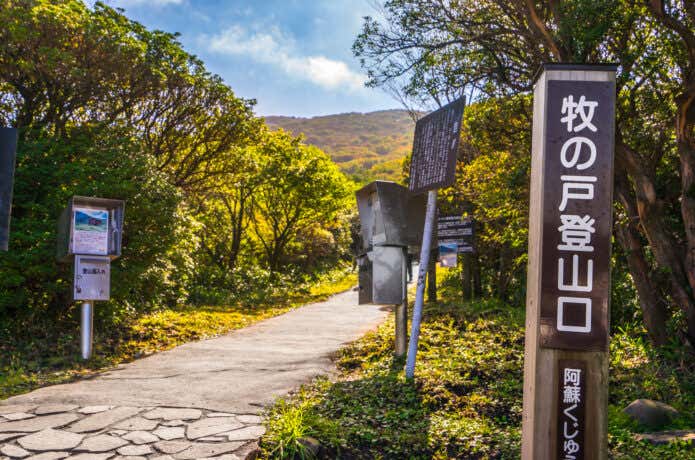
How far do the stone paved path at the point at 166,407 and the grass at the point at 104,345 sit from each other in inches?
22.6

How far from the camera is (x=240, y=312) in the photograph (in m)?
15.3

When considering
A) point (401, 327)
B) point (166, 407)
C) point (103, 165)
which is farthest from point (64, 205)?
point (401, 327)

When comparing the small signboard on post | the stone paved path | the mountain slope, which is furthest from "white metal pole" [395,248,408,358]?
the mountain slope

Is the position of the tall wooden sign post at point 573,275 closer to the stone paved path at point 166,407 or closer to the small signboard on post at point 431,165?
the stone paved path at point 166,407

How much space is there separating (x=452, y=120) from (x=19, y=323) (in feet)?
25.6

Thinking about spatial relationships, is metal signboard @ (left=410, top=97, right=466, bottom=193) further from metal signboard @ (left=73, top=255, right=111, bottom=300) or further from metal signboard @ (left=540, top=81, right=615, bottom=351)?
metal signboard @ (left=73, top=255, right=111, bottom=300)

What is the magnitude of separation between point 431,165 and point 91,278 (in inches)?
210

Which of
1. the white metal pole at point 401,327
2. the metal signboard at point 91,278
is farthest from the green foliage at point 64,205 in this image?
the white metal pole at point 401,327

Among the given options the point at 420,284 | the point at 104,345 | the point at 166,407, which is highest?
the point at 420,284

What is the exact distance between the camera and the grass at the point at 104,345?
22.7 ft

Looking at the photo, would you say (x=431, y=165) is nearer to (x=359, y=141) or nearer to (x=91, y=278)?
(x=91, y=278)

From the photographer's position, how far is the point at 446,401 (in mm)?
5617

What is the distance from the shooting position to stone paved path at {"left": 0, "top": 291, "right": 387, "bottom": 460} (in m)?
4.16

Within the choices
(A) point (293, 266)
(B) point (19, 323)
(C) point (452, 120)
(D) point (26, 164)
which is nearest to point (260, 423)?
(C) point (452, 120)
